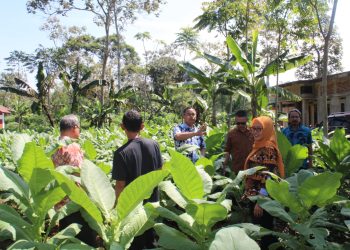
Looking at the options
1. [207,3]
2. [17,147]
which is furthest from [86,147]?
[207,3]

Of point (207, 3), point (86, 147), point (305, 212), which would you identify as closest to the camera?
point (305, 212)

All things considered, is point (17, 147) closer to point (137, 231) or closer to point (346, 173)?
point (137, 231)

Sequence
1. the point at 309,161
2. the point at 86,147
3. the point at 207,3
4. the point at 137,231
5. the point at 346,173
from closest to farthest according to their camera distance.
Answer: the point at 137,231 < the point at 86,147 < the point at 346,173 < the point at 309,161 < the point at 207,3

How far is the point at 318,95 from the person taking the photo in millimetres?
20875

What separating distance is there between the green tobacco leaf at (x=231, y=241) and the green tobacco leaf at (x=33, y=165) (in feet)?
4.42

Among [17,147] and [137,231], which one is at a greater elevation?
[17,147]

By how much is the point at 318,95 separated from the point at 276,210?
2006 cm

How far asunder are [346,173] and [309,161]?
1.92 ft

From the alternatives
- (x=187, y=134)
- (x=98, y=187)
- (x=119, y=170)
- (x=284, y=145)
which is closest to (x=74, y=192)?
(x=98, y=187)

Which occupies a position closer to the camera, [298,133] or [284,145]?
[284,145]

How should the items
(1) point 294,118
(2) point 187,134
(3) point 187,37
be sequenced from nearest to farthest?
(2) point 187,134
(1) point 294,118
(3) point 187,37

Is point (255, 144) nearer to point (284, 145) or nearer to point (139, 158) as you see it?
point (139, 158)

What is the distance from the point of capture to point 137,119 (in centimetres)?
296

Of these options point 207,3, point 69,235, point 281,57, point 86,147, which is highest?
point 207,3
